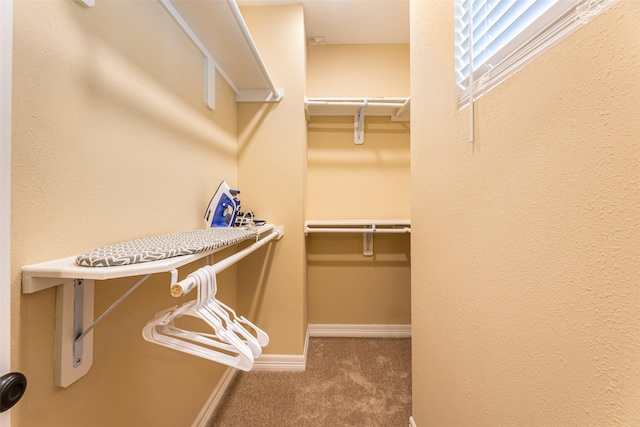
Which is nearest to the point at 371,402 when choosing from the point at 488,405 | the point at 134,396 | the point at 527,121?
the point at 488,405

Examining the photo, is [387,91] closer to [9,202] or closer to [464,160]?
[464,160]

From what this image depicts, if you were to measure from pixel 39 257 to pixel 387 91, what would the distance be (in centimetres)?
230

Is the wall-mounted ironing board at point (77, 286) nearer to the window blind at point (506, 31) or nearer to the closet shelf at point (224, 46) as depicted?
the closet shelf at point (224, 46)

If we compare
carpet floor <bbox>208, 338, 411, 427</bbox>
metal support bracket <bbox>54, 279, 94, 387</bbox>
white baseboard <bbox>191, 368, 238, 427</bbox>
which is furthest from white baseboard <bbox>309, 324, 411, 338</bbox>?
metal support bracket <bbox>54, 279, 94, 387</bbox>

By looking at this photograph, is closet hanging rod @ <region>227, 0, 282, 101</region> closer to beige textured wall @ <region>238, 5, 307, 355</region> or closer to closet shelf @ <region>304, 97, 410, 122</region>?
beige textured wall @ <region>238, 5, 307, 355</region>

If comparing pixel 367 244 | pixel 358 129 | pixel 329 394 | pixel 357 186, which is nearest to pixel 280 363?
pixel 329 394

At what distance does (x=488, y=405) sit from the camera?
25.2 inches

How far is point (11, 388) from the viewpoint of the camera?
0.46 metres

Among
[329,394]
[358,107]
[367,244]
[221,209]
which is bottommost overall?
[329,394]

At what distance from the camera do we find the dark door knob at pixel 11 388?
1.45 ft

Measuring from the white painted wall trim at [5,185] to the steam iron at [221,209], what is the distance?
742 mm

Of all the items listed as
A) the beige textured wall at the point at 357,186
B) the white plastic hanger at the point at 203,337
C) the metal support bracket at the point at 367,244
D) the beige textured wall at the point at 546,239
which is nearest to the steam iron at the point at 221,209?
the white plastic hanger at the point at 203,337

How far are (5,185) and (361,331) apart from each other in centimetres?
219

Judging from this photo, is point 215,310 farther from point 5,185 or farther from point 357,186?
point 357,186
